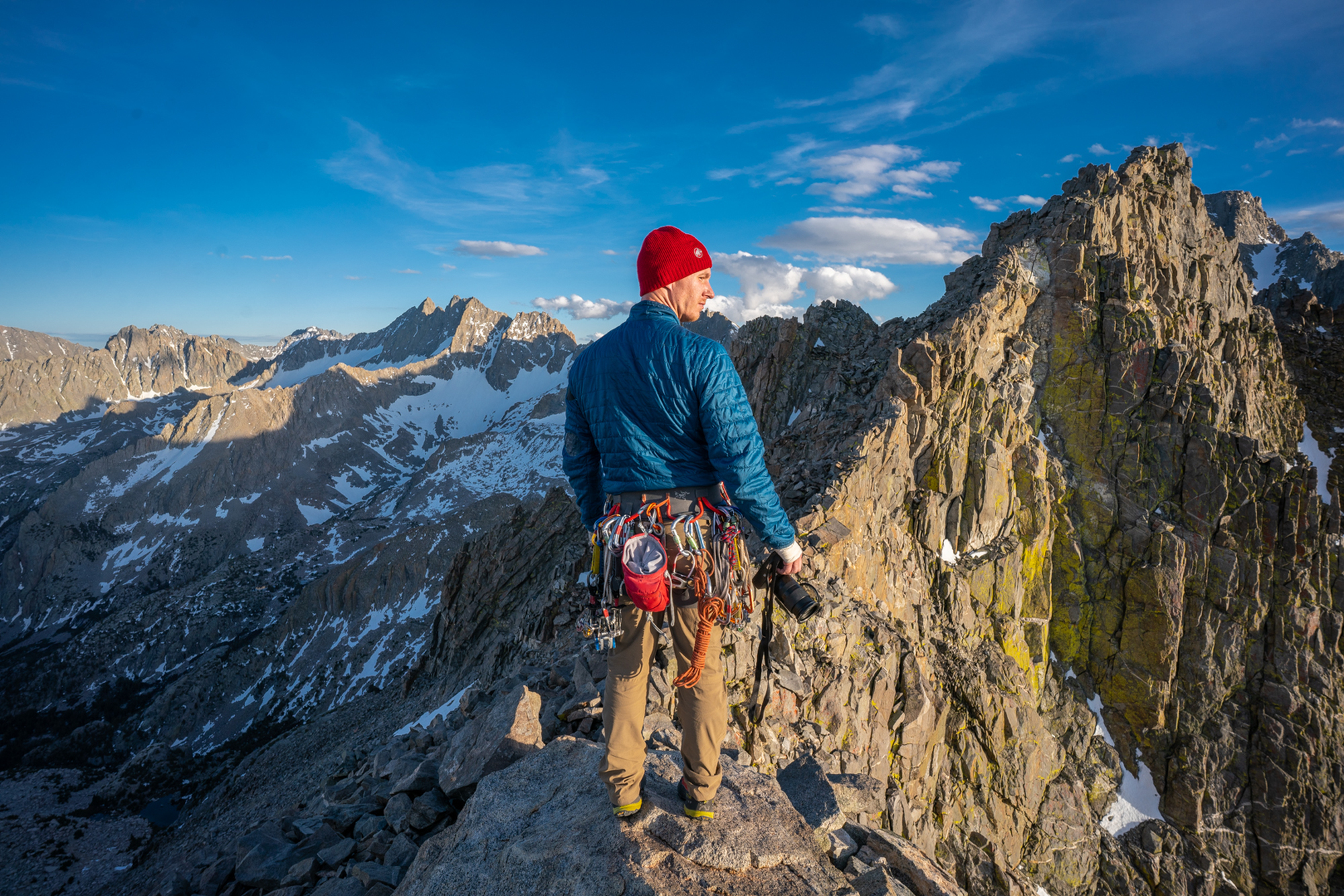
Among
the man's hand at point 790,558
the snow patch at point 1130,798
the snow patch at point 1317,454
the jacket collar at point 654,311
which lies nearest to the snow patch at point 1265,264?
the snow patch at point 1317,454

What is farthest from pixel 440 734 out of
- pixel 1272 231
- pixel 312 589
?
pixel 1272 231

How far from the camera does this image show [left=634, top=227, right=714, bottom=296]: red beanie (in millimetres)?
4730

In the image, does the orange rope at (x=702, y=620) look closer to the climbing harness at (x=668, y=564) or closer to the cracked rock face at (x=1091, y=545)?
the climbing harness at (x=668, y=564)

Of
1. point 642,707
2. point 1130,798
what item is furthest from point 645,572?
point 1130,798

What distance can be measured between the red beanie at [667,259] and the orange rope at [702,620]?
2335 millimetres

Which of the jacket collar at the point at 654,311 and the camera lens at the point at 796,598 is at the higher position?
the jacket collar at the point at 654,311

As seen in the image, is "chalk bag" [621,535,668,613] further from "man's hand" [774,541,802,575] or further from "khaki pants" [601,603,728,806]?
"man's hand" [774,541,802,575]

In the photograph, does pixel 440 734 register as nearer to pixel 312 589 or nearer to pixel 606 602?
pixel 606 602

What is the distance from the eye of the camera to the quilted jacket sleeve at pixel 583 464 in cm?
530

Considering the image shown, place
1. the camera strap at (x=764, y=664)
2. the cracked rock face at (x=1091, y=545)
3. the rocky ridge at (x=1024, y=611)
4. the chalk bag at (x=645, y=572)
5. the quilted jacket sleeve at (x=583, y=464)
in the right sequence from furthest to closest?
the cracked rock face at (x=1091, y=545) → the rocky ridge at (x=1024, y=611) → the camera strap at (x=764, y=664) → the quilted jacket sleeve at (x=583, y=464) → the chalk bag at (x=645, y=572)

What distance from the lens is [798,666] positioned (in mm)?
11141

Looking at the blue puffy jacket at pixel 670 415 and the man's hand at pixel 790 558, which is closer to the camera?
the blue puffy jacket at pixel 670 415

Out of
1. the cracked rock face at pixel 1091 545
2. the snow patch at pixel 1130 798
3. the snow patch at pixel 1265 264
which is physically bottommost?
the snow patch at pixel 1130 798

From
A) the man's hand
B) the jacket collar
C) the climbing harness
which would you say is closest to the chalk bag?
the climbing harness
